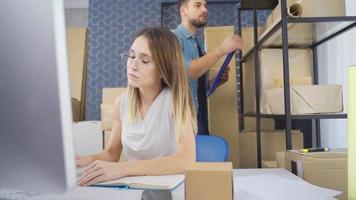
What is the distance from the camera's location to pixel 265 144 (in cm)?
206

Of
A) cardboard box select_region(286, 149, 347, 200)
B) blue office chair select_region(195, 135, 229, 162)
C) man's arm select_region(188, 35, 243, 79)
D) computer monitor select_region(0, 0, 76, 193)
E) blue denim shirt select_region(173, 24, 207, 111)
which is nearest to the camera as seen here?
computer monitor select_region(0, 0, 76, 193)

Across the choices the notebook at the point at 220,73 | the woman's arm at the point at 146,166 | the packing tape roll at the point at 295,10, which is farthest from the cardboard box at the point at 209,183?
the notebook at the point at 220,73

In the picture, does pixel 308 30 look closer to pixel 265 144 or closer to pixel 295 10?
pixel 295 10

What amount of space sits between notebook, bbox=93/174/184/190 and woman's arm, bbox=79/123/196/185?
0.08ft

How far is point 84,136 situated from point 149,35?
193 cm

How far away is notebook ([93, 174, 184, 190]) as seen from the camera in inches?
25.3

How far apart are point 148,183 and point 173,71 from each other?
0.50 metres

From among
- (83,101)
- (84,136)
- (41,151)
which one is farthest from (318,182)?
(83,101)

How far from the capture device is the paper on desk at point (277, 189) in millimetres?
690

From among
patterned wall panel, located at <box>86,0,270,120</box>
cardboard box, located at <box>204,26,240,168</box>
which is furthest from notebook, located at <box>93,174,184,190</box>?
patterned wall panel, located at <box>86,0,270,120</box>

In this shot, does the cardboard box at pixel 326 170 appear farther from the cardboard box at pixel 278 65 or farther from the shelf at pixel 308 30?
the cardboard box at pixel 278 65

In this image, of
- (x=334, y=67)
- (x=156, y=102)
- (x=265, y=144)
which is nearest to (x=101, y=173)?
(x=156, y=102)

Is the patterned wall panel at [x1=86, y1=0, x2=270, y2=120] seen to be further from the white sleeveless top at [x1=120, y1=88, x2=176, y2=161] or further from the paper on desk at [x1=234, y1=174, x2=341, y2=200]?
the paper on desk at [x1=234, y1=174, x2=341, y2=200]

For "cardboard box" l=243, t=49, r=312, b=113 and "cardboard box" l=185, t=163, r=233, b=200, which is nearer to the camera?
"cardboard box" l=185, t=163, r=233, b=200
